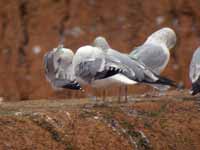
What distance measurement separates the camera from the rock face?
16641 millimetres

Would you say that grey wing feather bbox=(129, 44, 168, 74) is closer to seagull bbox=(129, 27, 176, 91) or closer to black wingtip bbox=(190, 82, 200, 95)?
seagull bbox=(129, 27, 176, 91)

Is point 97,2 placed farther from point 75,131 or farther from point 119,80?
point 75,131

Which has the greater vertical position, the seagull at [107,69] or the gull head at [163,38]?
the gull head at [163,38]

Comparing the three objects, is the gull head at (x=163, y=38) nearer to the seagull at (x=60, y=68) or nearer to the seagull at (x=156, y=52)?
the seagull at (x=156, y=52)

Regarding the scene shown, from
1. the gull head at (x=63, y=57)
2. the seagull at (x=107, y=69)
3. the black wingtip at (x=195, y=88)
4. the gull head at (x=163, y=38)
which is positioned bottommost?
the black wingtip at (x=195, y=88)

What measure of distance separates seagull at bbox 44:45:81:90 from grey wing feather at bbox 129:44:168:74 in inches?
22.1

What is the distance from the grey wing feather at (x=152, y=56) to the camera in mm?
10421

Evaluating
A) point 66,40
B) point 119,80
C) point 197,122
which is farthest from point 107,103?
point 66,40

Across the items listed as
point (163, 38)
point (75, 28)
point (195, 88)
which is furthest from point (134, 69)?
point (75, 28)

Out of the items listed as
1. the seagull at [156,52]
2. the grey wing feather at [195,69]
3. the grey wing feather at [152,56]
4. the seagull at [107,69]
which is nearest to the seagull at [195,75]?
the grey wing feather at [195,69]

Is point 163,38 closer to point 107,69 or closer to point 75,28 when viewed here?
point 107,69

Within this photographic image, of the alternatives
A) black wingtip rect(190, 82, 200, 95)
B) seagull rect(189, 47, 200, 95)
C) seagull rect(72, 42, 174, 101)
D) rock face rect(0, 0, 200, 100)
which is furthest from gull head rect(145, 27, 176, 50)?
rock face rect(0, 0, 200, 100)

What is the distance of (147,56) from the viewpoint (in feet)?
34.4

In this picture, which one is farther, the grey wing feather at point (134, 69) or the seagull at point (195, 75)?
the seagull at point (195, 75)
